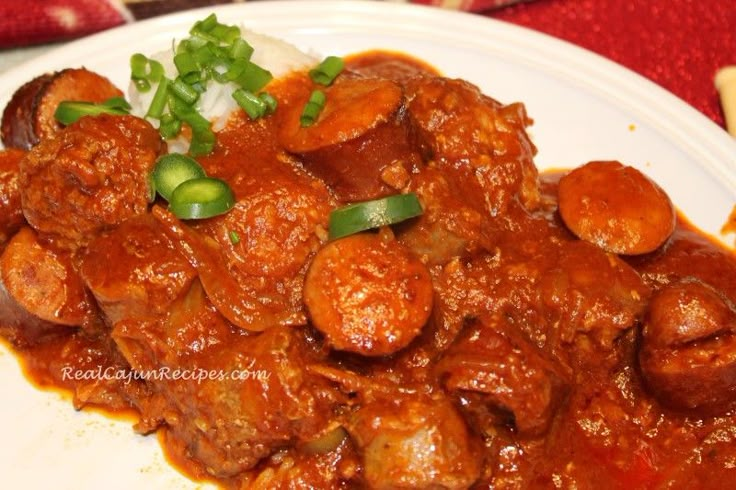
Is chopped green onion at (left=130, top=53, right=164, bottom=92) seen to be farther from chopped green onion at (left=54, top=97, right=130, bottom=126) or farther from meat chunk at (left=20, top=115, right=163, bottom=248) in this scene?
meat chunk at (left=20, top=115, right=163, bottom=248)

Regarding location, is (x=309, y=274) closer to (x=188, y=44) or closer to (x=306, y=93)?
(x=306, y=93)

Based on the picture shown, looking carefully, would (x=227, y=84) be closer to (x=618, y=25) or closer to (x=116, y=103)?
(x=116, y=103)

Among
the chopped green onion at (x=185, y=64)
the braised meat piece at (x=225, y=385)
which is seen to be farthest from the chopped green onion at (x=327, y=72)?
the braised meat piece at (x=225, y=385)

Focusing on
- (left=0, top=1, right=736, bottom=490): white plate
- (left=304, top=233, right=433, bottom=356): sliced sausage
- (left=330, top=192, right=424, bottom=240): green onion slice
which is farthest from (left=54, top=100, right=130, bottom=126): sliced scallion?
(left=304, top=233, right=433, bottom=356): sliced sausage

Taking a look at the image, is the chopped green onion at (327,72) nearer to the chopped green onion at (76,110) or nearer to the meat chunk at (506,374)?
the chopped green onion at (76,110)

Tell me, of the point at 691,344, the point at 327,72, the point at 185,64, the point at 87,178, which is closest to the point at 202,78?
the point at 185,64
